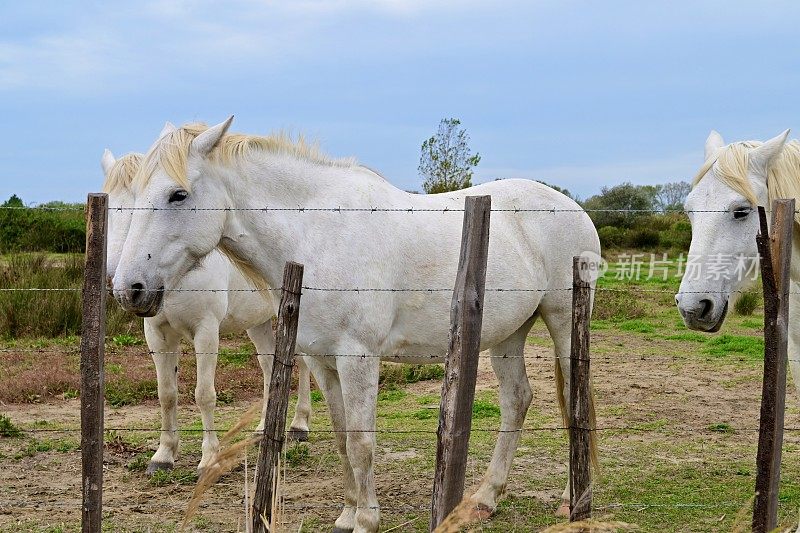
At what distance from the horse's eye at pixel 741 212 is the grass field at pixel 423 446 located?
130cm

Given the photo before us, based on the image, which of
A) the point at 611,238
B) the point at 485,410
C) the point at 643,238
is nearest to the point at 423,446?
the point at 485,410

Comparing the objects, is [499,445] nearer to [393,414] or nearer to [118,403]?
[393,414]

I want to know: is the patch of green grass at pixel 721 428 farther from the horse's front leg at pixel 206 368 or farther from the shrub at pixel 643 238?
the shrub at pixel 643 238

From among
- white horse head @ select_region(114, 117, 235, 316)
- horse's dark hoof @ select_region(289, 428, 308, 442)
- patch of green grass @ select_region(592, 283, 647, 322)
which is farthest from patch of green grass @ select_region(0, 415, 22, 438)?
patch of green grass @ select_region(592, 283, 647, 322)

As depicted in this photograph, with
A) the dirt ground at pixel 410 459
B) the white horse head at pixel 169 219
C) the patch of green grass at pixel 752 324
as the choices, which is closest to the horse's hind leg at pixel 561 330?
the dirt ground at pixel 410 459

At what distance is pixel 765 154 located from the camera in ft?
15.5

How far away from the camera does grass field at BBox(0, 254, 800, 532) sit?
5.61m

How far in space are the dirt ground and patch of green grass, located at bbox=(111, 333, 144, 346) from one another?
225 centimetres

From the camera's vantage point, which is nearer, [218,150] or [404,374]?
[218,150]

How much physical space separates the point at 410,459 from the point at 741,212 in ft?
11.0

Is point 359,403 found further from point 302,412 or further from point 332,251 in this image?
point 302,412

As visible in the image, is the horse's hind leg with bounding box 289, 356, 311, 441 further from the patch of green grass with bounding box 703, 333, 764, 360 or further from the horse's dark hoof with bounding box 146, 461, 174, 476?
the patch of green grass with bounding box 703, 333, 764, 360

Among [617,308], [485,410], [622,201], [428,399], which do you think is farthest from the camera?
[622,201]

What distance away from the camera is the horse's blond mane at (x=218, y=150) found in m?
4.67
